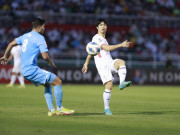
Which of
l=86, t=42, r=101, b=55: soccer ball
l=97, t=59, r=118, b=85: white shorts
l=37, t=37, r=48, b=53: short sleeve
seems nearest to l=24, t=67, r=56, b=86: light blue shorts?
l=37, t=37, r=48, b=53: short sleeve

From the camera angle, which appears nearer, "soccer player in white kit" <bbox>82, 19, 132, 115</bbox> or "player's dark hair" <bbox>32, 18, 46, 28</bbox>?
"player's dark hair" <bbox>32, 18, 46, 28</bbox>

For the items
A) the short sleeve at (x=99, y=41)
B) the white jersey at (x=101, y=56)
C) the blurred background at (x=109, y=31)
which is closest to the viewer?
the short sleeve at (x=99, y=41)

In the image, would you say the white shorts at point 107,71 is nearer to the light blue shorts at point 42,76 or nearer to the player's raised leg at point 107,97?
the player's raised leg at point 107,97

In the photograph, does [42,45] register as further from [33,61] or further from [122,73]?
[122,73]

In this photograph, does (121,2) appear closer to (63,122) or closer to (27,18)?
(27,18)

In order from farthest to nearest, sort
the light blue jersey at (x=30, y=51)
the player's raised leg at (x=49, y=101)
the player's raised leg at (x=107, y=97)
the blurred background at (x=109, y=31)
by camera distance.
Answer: the blurred background at (x=109, y=31)
the player's raised leg at (x=107, y=97)
the player's raised leg at (x=49, y=101)
the light blue jersey at (x=30, y=51)

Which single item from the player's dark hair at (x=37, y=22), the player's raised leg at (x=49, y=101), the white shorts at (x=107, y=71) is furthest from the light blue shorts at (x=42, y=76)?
the white shorts at (x=107, y=71)

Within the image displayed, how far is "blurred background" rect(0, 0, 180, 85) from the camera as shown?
108 feet

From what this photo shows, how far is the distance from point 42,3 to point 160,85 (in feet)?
35.2

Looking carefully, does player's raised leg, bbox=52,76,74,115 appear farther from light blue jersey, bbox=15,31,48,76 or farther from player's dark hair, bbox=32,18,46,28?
player's dark hair, bbox=32,18,46,28

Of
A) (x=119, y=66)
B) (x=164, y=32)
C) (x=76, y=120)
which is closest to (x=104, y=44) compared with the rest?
(x=119, y=66)

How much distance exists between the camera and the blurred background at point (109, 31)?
3284cm

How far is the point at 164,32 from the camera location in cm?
3906

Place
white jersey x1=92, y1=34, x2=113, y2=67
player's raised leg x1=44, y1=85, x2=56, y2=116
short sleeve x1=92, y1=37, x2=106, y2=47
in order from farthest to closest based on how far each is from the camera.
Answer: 1. white jersey x1=92, y1=34, x2=113, y2=67
2. short sleeve x1=92, y1=37, x2=106, y2=47
3. player's raised leg x1=44, y1=85, x2=56, y2=116
